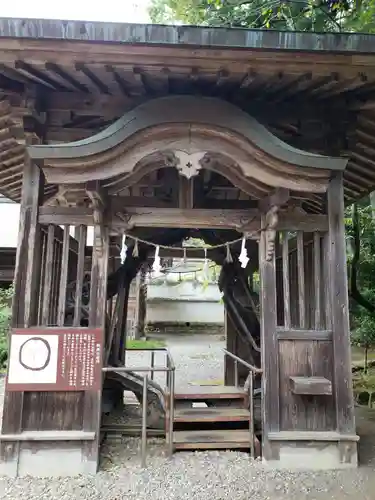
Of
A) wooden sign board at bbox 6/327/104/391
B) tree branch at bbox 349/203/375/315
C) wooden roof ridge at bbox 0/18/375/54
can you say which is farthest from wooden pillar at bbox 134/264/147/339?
wooden roof ridge at bbox 0/18/375/54

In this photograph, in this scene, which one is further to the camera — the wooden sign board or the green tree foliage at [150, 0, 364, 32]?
the green tree foliage at [150, 0, 364, 32]

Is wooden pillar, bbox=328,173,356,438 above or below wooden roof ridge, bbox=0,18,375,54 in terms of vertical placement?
below

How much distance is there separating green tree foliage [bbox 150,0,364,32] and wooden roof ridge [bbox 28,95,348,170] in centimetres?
626

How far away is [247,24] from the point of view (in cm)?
1095

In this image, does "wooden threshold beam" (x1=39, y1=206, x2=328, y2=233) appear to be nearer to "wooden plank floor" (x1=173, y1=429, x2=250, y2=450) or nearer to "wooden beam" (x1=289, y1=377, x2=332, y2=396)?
"wooden beam" (x1=289, y1=377, x2=332, y2=396)

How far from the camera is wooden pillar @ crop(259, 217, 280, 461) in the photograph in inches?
175

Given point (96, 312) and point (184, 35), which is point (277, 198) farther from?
point (96, 312)

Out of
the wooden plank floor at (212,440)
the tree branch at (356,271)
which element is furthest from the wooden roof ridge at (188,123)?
the tree branch at (356,271)

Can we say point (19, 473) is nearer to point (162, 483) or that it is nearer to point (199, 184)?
point (162, 483)

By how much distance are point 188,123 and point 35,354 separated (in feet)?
9.71

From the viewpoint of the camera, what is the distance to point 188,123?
4176 mm

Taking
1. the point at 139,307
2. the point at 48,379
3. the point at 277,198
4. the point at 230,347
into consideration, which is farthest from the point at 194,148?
the point at 139,307

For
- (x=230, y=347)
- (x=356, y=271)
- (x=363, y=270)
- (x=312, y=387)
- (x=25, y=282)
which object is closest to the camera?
(x=312, y=387)

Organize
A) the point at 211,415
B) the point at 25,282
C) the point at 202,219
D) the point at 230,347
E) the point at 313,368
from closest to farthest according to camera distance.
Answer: the point at 25,282 → the point at 313,368 → the point at 202,219 → the point at 211,415 → the point at 230,347
